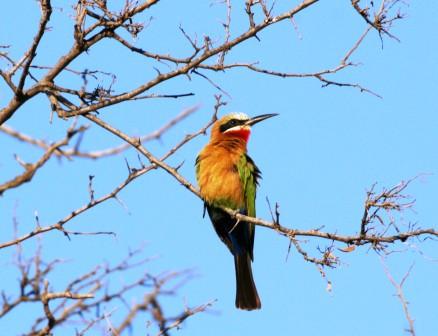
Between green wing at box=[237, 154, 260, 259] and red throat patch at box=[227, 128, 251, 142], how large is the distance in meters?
0.35

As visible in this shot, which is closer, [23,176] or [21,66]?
[23,176]

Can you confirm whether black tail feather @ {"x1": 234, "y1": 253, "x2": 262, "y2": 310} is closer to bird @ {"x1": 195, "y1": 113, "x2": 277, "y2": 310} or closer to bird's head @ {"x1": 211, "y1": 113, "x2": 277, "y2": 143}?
bird @ {"x1": 195, "y1": 113, "x2": 277, "y2": 310}

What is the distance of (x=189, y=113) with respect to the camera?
9.68 ft

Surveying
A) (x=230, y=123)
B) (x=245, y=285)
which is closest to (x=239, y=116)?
(x=230, y=123)

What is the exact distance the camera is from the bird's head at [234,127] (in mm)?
7242

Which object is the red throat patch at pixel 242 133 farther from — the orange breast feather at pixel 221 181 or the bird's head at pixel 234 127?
the orange breast feather at pixel 221 181

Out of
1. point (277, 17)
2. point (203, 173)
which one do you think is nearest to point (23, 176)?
point (277, 17)

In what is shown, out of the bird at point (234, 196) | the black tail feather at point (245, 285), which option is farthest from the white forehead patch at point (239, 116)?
the black tail feather at point (245, 285)

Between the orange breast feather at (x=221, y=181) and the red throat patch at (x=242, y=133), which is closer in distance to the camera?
the orange breast feather at (x=221, y=181)

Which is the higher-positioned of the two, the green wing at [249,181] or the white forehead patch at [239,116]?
the white forehead patch at [239,116]

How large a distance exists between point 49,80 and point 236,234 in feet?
8.03

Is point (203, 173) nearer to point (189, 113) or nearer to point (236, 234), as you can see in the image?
point (236, 234)

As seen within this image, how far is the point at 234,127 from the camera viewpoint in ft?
23.9

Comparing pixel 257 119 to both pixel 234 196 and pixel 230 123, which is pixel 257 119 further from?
pixel 234 196
